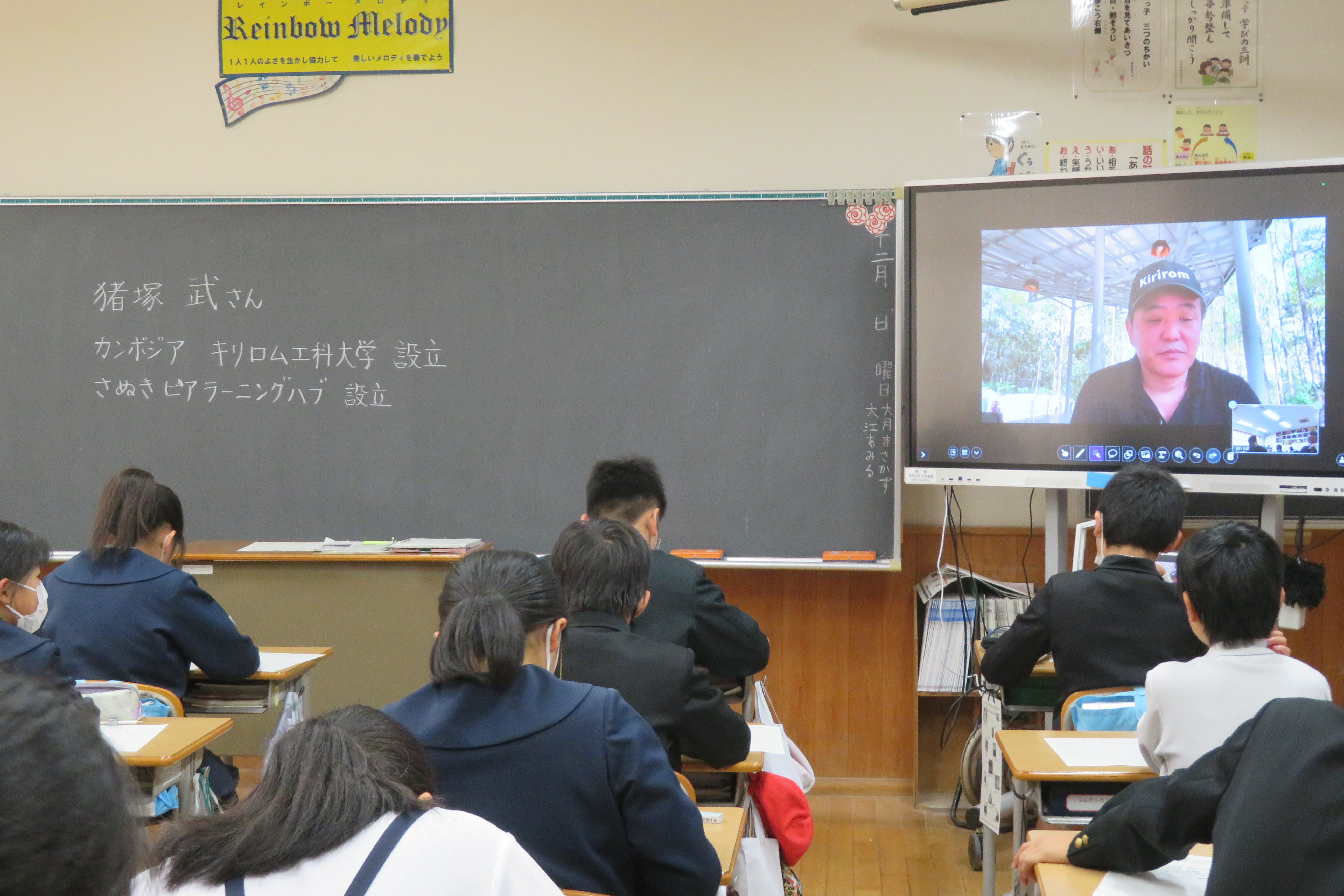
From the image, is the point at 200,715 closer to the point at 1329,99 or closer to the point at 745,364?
the point at 745,364

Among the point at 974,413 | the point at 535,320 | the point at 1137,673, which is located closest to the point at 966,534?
the point at 974,413

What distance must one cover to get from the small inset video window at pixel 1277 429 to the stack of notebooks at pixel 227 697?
298 cm

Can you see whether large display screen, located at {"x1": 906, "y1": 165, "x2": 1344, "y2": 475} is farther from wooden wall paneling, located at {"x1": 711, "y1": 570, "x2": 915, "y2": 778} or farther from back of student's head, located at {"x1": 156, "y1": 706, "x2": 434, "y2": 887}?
back of student's head, located at {"x1": 156, "y1": 706, "x2": 434, "y2": 887}

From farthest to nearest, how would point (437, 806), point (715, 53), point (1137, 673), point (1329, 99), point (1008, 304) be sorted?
point (715, 53), point (1329, 99), point (1008, 304), point (1137, 673), point (437, 806)

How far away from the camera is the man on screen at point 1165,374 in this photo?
11.1 feet

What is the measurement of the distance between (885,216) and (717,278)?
648 millimetres

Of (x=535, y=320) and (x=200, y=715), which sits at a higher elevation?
(x=535, y=320)

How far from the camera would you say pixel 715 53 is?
13.6ft

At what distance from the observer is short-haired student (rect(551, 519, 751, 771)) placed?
199cm

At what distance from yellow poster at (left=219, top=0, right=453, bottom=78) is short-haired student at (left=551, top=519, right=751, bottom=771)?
2807 millimetres

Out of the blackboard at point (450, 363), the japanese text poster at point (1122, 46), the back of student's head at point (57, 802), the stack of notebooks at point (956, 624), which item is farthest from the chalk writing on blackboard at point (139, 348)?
the back of student's head at point (57, 802)

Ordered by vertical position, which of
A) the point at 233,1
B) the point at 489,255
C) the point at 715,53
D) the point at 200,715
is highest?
the point at 233,1

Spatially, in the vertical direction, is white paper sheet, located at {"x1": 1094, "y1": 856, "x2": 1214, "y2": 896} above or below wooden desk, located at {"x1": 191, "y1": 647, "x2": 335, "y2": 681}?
above

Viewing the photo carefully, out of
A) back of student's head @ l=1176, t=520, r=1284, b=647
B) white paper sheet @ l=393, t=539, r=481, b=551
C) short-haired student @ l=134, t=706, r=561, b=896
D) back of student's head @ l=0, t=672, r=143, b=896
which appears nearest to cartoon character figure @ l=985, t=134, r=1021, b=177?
back of student's head @ l=1176, t=520, r=1284, b=647
